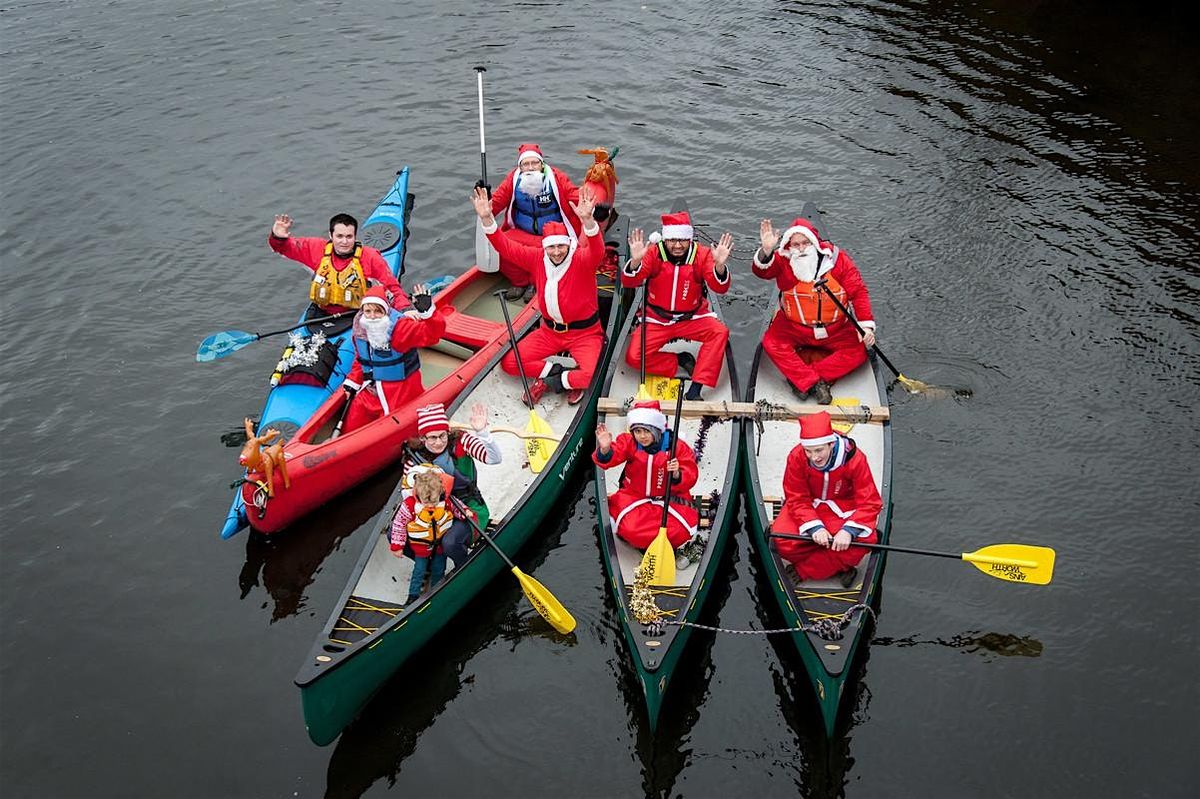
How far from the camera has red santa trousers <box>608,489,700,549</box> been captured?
27.9ft

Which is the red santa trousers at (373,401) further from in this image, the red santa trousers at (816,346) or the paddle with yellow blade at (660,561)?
the red santa trousers at (816,346)

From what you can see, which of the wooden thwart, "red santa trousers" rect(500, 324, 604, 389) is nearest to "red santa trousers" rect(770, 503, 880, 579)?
the wooden thwart

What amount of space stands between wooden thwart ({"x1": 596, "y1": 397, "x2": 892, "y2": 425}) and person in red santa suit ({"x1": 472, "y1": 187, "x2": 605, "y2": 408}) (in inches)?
25.5

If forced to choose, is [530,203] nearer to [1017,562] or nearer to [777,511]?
[777,511]

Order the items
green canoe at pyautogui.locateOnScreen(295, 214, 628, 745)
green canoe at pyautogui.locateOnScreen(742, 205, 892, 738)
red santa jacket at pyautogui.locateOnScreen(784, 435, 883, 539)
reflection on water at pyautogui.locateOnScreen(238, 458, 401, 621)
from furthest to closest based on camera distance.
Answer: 1. reflection on water at pyautogui.locateOnScreen(238, 458, 401, 621)
2. red santa jacket at pyautogui.locateOnScreen(784, 435, 883, 539)
3. green canoe at pyautogui.locateOnScreen(295, 214, 628, 745)
4. green canoe at pyautogui.locateOnScreen(742, 205, 892, 738)

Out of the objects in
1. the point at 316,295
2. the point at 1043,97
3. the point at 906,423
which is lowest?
the point at 906,423

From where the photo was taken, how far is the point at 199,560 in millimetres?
9805

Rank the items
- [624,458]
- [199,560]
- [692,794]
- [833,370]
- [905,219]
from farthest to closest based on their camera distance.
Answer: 1. [905,219]
2. [833,370]
3. [199,560]
4. [624,458]
5. [692,794]

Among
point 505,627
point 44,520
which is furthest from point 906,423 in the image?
point 44,520

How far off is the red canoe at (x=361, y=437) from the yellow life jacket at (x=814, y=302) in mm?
2973

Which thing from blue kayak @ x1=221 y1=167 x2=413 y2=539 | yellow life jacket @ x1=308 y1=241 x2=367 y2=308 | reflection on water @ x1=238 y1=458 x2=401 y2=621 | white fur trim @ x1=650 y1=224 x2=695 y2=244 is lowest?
reflection on water @ x1=238 y1=458 x2=401 y2=621

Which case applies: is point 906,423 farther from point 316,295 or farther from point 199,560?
point 199,560

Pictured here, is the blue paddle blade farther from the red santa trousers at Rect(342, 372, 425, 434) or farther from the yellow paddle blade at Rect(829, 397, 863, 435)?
the yellow paddle blade at Rect(829, 397, 863, 435)

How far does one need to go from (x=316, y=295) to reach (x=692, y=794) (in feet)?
22.1
